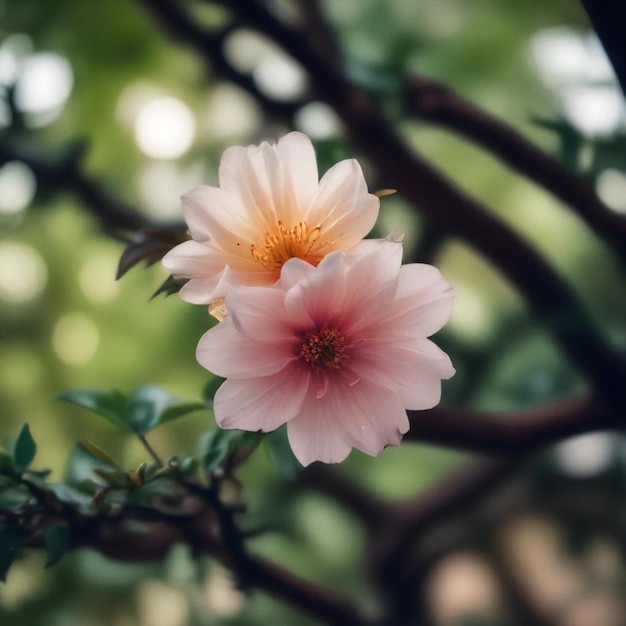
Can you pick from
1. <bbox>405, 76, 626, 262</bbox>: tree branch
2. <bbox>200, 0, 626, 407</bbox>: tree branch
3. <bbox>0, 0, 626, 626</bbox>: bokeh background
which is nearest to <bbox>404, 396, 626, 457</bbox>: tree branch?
<bbox>200, 0, 626, 407</bbox>: tree branch

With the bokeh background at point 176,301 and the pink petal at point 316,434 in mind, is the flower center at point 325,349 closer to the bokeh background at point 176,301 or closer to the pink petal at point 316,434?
the pink petal at point 316,434

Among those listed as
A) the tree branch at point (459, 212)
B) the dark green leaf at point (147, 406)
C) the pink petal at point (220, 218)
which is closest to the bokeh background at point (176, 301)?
the tree branch at point (459, 212)

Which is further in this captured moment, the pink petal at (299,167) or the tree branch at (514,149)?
the tree branch at (514,149)

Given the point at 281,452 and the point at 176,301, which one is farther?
the point at 176,301

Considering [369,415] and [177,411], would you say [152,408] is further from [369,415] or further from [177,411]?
[369,415]

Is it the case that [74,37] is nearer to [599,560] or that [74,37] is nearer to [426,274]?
[426,274]

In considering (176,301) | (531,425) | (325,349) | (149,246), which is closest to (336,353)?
(325,349)
